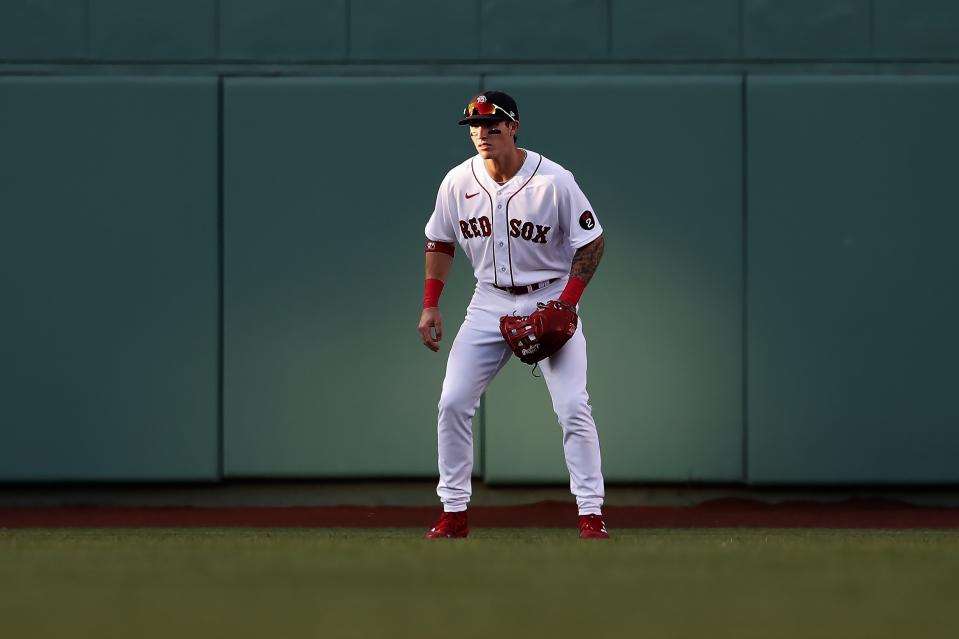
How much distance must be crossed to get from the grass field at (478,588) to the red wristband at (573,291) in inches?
36.0

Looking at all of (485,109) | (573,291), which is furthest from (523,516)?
(485,109)

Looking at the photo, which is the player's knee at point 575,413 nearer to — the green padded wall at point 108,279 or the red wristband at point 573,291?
the red wristband at point 573,291

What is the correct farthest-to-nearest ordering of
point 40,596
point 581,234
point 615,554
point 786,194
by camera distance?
point 786,194, point 581,234, point 615,554, point 40,596

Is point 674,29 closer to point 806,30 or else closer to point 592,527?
point 806,30

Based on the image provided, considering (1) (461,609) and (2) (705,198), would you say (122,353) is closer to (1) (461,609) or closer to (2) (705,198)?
(2) (705,198)

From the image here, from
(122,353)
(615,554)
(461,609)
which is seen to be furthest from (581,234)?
(122,353)

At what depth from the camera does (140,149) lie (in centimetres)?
722

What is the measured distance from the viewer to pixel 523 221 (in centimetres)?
527

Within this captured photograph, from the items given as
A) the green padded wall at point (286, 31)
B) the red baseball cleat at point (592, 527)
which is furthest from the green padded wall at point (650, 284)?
the red baseball cleat at point (592, 527)

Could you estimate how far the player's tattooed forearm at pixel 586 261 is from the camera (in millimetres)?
5242

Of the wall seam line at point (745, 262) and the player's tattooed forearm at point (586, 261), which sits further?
the wall seam line at point (745, 262)

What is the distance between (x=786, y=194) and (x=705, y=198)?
1.32 feet

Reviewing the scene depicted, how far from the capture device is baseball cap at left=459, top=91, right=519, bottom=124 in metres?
5.19

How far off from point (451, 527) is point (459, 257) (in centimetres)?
228
